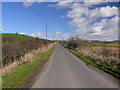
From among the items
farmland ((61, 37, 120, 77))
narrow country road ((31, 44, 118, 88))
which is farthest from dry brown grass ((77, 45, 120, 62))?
narrow country road ((31, 44, 118, 88))

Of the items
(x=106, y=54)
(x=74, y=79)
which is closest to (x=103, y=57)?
(x=106, y=54)

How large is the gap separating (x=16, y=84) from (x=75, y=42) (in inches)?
1657

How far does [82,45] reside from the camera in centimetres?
4725

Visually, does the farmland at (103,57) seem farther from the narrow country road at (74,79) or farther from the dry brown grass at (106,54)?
the narrow country road at (74,79)

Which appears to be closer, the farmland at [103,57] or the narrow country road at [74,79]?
the narrow country road at [74,79]

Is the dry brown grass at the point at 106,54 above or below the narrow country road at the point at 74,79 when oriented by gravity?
above

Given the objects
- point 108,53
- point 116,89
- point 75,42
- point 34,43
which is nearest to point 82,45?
point 75,42

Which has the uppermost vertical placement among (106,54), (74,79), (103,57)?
(106,54)

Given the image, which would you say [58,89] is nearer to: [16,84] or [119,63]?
[16,84]

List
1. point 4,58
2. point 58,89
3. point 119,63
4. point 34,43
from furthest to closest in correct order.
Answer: point 34,43, point 4,58, point 119,63, point 58,89

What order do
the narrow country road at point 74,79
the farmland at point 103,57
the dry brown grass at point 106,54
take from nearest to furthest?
1. the narrow country road at point 74,79
2. the farmland at point 103,57
3. the dry brown grass at point 106,54

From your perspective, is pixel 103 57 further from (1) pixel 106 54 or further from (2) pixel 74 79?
(2) pixel 74 79

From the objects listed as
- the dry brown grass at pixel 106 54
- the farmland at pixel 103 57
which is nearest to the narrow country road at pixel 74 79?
the farmland at pixel 103 57

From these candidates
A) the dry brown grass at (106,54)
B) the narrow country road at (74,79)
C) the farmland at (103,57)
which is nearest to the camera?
the narrow country road at (74,79)
